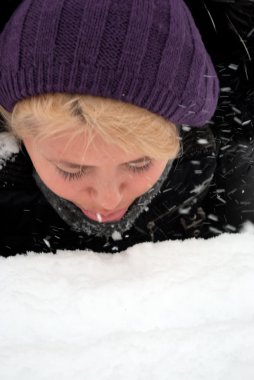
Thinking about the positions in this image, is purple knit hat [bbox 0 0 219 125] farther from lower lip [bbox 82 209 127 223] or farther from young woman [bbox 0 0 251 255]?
lower lip [bbox 82 209 127 223]

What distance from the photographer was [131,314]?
835 millimetres

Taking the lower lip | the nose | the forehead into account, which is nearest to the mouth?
the lower lip

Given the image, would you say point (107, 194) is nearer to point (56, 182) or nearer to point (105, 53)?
point (56, 182)

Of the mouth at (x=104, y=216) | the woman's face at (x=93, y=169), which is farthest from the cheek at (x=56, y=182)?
the mouth at (x=104, y=216)

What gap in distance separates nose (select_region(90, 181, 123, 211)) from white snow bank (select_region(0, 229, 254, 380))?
124mm

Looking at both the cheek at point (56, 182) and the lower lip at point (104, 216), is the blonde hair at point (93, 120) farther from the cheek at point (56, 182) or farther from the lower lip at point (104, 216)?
the lower lip at point (104, 216)

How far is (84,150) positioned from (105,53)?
182 mm

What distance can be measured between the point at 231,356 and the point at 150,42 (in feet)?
1.92

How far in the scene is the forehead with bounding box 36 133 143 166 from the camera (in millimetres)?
833

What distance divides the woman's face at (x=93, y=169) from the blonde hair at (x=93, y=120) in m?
0.02

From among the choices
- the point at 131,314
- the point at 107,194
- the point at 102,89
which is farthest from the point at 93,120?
the point at 131,314

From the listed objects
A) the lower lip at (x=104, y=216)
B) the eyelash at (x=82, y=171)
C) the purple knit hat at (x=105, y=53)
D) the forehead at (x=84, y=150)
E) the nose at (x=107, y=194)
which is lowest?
the lower lip at (x=104, y=216)

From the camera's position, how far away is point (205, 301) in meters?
0.87

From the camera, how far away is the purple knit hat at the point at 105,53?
80 centimetres
